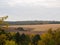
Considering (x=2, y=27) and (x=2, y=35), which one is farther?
(x=2, y=35)

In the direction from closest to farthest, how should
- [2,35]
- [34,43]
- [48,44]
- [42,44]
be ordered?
[2,35] → [48,44] → [42,44] → [34,43]

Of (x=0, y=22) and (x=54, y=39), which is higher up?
(x=0, y=22)

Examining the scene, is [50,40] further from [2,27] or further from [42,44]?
[2,27]

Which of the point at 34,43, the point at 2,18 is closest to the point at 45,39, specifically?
the point at 34,43

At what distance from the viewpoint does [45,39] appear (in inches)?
1849

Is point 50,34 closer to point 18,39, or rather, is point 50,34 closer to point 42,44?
point 42,44

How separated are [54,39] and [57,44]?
912 mm

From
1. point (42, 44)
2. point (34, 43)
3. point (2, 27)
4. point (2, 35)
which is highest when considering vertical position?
point (2, 27)

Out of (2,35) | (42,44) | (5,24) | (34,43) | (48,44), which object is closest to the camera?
(5,24)

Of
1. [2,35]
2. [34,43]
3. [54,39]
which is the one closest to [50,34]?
[54,39]

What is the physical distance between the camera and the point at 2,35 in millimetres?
22688

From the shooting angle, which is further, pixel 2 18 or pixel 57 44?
pixel 57 44

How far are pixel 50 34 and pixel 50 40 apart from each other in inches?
72.5

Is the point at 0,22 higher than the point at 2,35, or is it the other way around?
the point at 0,22
